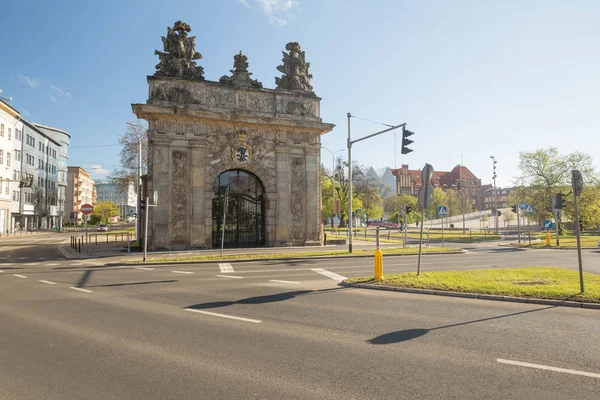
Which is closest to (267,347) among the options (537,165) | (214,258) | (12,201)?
(214,258)

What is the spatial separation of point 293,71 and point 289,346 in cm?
2558

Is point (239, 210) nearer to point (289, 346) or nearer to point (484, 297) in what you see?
point (484, 297)

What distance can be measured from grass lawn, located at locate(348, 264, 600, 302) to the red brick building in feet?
421

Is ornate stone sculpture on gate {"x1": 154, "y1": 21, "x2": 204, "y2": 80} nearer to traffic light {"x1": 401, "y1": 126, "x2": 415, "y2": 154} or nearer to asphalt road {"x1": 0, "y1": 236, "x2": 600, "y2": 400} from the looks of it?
traffic light {"x1": 401, "y1": 126, "x2": 415, "y2": 154}

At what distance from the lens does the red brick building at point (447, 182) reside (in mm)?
141250

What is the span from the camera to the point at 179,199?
→ 78.9 feet

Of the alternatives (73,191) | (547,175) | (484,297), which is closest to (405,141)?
(484,297)

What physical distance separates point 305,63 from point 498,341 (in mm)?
26371

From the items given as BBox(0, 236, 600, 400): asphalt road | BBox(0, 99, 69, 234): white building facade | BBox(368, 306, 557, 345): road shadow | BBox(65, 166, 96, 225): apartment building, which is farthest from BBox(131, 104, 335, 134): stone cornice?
BBox(65, 166, 96, 225): apartment building

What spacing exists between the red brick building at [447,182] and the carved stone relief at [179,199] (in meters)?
121

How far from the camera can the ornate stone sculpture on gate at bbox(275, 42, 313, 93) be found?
91.9ft

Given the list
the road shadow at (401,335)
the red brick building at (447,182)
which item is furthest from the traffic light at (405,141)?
the red brick building at (447,182)

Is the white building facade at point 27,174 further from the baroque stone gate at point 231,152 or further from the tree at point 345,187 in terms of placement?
the tree at point 345,187

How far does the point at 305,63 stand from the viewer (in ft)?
94.5
